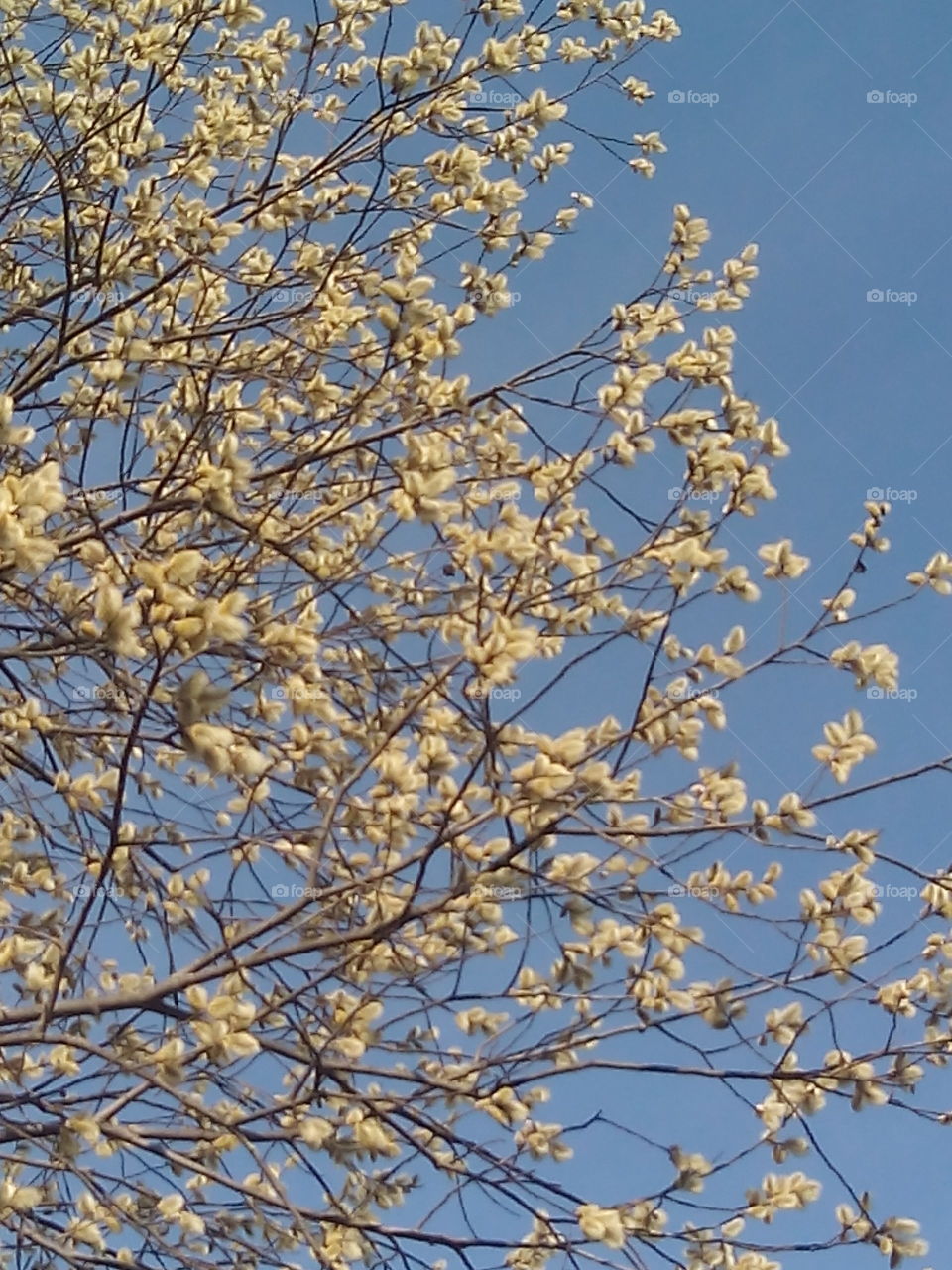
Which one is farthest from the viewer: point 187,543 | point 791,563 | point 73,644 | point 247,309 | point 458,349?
point 247,309

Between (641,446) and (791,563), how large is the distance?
509mm

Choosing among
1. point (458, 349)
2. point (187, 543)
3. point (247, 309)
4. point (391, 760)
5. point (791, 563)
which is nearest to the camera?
point (391, 760)

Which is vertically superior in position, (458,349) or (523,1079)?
(458,349)

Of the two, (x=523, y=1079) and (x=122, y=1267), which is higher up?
(x=523, y=1079)

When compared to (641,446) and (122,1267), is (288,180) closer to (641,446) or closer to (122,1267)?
(641,446)

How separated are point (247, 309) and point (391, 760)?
6.35 ft

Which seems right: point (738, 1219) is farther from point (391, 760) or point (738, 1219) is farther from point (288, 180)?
point (288, 180)

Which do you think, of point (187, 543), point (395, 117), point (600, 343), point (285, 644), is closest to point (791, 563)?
point (600, 343)

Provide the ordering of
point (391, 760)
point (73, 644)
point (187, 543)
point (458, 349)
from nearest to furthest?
point (73, 644), point (391, 760), point (458, 349), point (187, 543)

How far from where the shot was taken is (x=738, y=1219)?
3400mm

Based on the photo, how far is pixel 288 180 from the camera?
4.41 metres

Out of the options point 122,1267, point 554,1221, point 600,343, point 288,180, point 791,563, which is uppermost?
point 288,180

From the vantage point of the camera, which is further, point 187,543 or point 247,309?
point 247,309

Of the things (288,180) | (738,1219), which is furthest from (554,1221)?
(288,180)
